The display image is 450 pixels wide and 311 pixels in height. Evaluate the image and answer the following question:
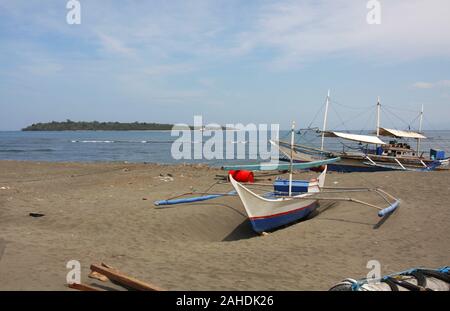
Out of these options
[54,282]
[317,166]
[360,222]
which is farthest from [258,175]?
[54,282]

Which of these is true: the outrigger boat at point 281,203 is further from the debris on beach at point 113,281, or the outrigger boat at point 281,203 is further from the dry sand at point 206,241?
the debris on beach at point 113,281

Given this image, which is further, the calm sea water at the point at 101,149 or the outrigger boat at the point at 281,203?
the calm sea water at the point at 101,149

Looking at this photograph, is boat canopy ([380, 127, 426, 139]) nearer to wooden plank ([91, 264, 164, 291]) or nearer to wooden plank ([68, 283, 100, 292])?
wooden plank ([91, 264, 164, 291])

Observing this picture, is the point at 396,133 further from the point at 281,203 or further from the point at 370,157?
the point at 281,203

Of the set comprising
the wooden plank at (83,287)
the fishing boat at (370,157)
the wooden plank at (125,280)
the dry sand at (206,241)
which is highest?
the fishing boat at (370,157)

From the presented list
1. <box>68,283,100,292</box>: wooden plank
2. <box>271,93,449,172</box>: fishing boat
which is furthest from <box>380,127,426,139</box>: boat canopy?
<box>68,283,100,292</box>: wooden plank

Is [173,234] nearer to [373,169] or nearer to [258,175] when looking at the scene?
[258,175]

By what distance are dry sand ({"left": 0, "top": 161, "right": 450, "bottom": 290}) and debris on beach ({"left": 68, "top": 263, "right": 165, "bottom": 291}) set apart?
0.21 metres

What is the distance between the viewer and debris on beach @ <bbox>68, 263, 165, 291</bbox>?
5.54 metres

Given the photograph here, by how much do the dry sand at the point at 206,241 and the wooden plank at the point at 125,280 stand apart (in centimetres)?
33

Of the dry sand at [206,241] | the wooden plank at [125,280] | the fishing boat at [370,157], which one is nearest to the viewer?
the wooden plank at [125,280]

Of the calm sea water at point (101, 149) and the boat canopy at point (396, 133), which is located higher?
the boat canopy at point (396, 133)

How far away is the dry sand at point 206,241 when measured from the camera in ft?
22.4

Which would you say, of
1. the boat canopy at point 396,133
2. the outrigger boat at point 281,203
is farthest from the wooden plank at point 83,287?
the boat canopy at point 396,133
